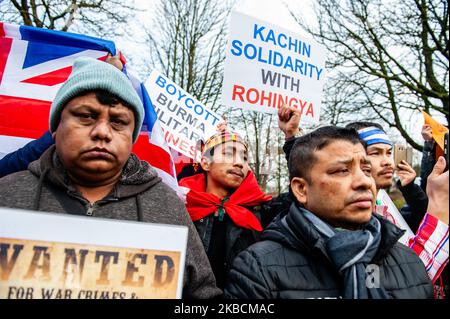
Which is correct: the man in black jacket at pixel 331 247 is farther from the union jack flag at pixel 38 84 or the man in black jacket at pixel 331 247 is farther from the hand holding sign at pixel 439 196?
the union jack flag at pixel 38 84

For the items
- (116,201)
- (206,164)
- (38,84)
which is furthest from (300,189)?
(38,84)

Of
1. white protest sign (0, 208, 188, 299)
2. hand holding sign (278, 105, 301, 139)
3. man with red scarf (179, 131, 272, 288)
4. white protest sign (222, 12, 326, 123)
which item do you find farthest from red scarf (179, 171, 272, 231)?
white protest sign (0, 208, 188, 299)

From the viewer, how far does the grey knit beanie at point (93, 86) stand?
1.55 m

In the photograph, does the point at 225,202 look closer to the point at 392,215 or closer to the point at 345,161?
A: the point at 345,161

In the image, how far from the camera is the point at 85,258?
1030mm

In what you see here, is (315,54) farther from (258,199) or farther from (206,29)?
(206,29)

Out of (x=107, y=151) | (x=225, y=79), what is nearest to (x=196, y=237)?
(x=107, y=151)

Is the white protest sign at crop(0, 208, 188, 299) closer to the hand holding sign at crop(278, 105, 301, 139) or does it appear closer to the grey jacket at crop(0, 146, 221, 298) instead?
the grey jacket at crop(0, 146, 221, 298)

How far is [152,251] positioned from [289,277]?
2.21 ft

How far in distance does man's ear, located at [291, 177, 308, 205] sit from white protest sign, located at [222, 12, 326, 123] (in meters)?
1.31

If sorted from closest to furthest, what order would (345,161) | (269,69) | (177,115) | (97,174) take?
(97,174)
(345,161)
(269,69)
(177,115)

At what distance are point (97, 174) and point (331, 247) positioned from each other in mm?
988

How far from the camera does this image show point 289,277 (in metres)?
1.52

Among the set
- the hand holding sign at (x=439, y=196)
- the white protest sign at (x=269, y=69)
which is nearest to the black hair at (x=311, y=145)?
the hand holding sign at (x=439, y=196)
